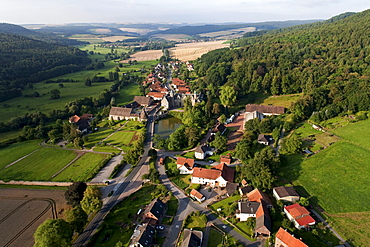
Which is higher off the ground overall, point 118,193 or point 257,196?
point 257,196

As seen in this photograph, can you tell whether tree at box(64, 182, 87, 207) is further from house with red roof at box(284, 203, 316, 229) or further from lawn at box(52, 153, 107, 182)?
house with red roof at box(284, 203, 316, 229)

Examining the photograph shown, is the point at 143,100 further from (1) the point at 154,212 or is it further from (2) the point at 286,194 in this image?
(2) the point at 286,194

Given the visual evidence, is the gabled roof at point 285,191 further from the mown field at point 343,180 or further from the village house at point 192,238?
the village house at point 192,238

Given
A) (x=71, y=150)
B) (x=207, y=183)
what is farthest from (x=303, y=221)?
(x=71, y=150)

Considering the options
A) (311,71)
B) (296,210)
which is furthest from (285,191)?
(311,71)

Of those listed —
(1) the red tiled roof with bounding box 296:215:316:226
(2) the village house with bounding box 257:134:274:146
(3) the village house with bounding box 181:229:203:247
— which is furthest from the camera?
(2) the village house with bounding box 257:134:274:146

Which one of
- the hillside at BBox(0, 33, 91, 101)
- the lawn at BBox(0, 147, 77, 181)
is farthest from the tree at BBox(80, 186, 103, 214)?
the hillside at BBox(0, 33, 91, 101)
